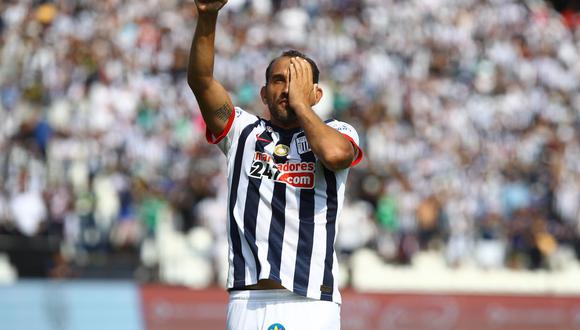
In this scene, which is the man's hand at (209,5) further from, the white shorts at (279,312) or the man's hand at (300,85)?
the white shorts at (279,312)

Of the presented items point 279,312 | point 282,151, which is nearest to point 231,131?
point 282,151

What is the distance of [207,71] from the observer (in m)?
4.69

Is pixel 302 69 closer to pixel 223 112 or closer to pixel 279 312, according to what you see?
pixel 223 112

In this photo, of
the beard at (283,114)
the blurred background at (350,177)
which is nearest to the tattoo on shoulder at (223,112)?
the beard at (283,114)

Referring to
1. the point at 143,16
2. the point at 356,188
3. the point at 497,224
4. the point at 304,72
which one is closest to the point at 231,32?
the point at 143,16

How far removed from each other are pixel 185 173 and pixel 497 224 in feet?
16.1

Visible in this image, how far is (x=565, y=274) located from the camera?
1655cm

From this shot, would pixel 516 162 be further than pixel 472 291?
Yes

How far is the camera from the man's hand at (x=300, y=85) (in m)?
4.60

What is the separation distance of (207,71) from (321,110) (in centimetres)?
1333

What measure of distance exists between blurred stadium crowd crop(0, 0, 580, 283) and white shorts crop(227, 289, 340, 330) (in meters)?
8.58

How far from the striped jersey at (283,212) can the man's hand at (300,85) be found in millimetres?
231

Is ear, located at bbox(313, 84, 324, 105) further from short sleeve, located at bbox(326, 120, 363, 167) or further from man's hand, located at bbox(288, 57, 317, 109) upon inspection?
short sleeve, located at bbox(326, 120, 363, 167)

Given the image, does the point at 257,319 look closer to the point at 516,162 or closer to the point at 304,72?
the point at 304,72
